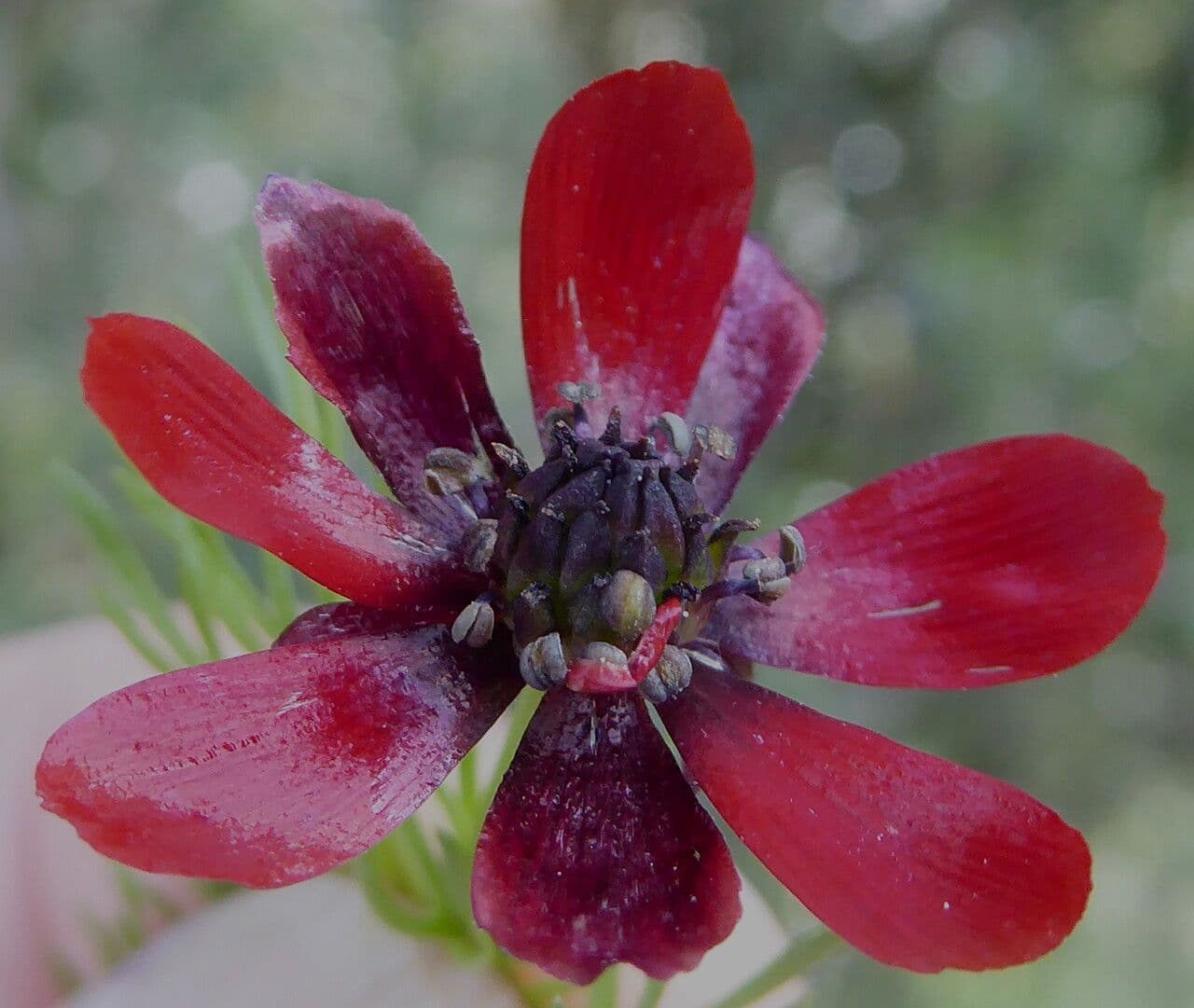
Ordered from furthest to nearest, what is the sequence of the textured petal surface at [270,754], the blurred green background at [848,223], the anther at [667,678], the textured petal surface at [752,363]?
the blurred green background at [848,223] < the textured petal surface at [752,363] < the anther at [667,678] < the textured petal surface at [270,754]

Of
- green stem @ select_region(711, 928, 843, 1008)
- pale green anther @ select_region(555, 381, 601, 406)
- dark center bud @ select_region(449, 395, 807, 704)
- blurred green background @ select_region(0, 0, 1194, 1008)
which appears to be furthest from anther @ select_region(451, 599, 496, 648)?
blurred green background @ select_region(0, 0, 1194, 1008)

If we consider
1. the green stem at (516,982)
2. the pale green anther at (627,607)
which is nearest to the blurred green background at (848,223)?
the green stem at (516,982)

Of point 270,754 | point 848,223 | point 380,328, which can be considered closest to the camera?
point 270,754

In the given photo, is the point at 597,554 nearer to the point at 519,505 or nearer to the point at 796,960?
the point at 519,505

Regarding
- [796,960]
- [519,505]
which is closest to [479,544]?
[519,505]

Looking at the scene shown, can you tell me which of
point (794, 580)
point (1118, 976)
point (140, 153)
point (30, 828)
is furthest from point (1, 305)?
point (1118, 976)

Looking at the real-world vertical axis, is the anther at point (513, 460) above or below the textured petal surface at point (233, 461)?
below

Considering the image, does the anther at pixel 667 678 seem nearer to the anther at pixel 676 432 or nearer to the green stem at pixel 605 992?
the anther at pixel 676 432

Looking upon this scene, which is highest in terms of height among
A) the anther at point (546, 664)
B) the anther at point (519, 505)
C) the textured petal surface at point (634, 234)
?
the textured petal surface at point (634, 234)
